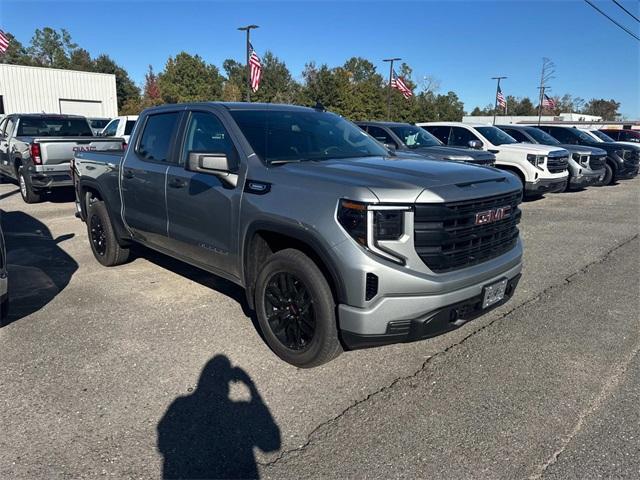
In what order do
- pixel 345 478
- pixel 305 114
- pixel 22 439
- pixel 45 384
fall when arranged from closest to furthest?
pixel 345 478
pixel 22 439
pixel 45 384
pixel 305 114

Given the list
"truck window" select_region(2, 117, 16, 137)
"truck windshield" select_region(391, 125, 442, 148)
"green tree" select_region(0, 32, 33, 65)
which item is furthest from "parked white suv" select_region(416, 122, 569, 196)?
"green tree" select_region(0, 32, 33, 65)

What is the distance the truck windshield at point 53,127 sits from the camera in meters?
11.9

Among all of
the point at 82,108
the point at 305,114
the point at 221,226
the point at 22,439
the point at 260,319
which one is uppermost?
the point at 82,108

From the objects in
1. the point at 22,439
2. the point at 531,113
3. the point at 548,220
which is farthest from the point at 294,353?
the point at 531,113

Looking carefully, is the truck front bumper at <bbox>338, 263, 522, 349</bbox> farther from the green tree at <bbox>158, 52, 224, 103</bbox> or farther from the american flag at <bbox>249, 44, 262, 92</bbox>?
the green tree at <bbox>158, 52, 224, 103</bbox>

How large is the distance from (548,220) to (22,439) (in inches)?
376

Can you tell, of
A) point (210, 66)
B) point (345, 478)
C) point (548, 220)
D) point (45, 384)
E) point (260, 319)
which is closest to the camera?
point (345, 478)

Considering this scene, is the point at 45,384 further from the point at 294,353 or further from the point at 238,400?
the point at 294,353

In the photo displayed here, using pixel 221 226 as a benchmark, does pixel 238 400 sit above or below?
below

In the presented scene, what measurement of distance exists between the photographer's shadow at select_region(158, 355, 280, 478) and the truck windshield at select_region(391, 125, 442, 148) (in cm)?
851

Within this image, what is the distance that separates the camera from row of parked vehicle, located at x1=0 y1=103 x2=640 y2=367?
10.3ft

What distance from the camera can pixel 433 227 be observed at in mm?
3184

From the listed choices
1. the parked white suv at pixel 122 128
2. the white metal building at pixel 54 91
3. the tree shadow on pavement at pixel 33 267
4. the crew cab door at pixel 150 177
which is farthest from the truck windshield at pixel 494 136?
the white metal building at pixel 54 91

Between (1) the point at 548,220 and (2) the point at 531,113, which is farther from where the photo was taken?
(2) the point at 531,113
